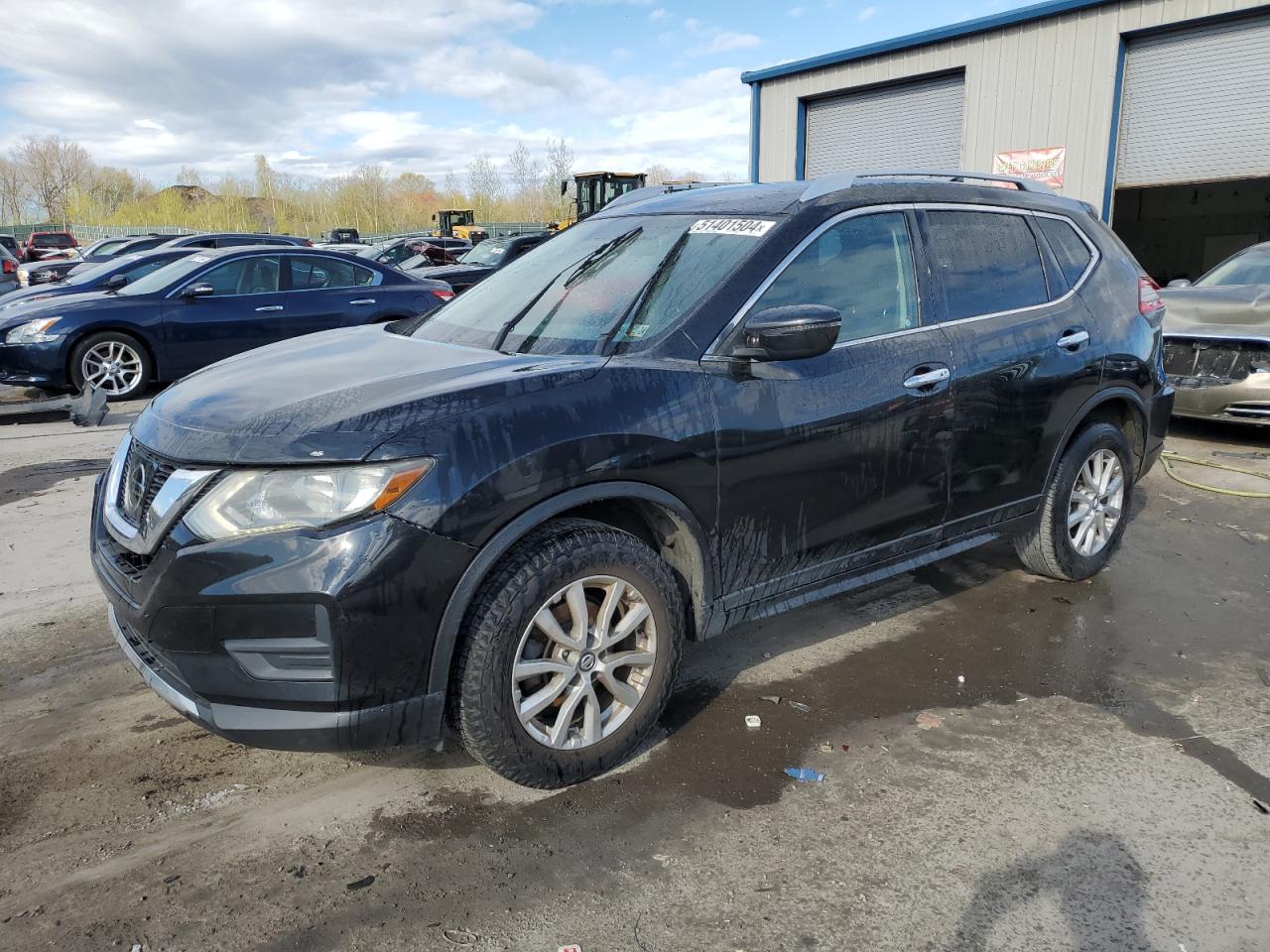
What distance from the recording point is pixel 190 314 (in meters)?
9.66

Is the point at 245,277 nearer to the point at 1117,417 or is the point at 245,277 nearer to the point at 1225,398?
the point at 1117,417

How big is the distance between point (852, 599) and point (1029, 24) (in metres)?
12.3

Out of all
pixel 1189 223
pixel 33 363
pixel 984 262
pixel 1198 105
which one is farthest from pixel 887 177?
pixel 1189 223

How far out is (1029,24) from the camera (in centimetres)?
1348

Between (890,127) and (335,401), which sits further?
(890,127)

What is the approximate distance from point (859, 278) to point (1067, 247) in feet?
4.94

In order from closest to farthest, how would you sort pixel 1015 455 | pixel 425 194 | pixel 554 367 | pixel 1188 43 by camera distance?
1. pixel 554 367
2. pixel 1015 455
3. pixel 1188 43
4. pixel 425 194

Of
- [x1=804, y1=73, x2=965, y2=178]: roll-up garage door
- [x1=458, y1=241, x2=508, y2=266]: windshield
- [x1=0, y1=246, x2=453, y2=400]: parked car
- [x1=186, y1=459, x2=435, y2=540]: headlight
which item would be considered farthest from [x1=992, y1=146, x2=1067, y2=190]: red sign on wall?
[x1=186, y1=459, x2=435, y2=540]: headlight

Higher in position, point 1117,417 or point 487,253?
point 487,253

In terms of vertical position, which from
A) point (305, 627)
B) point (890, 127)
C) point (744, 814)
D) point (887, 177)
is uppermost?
point (890, 127)

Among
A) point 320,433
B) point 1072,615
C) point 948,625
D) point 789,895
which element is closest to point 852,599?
point 948,625

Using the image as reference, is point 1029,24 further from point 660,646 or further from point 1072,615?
point 660,646

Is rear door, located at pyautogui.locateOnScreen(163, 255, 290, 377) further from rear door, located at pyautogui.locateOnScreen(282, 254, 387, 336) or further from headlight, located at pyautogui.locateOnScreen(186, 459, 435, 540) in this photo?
headlight, located at pyautogui.locateOnScreen(186, 459, 435, 540)

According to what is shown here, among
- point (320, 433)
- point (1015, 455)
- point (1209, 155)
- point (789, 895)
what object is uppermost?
point (1209, 155)
